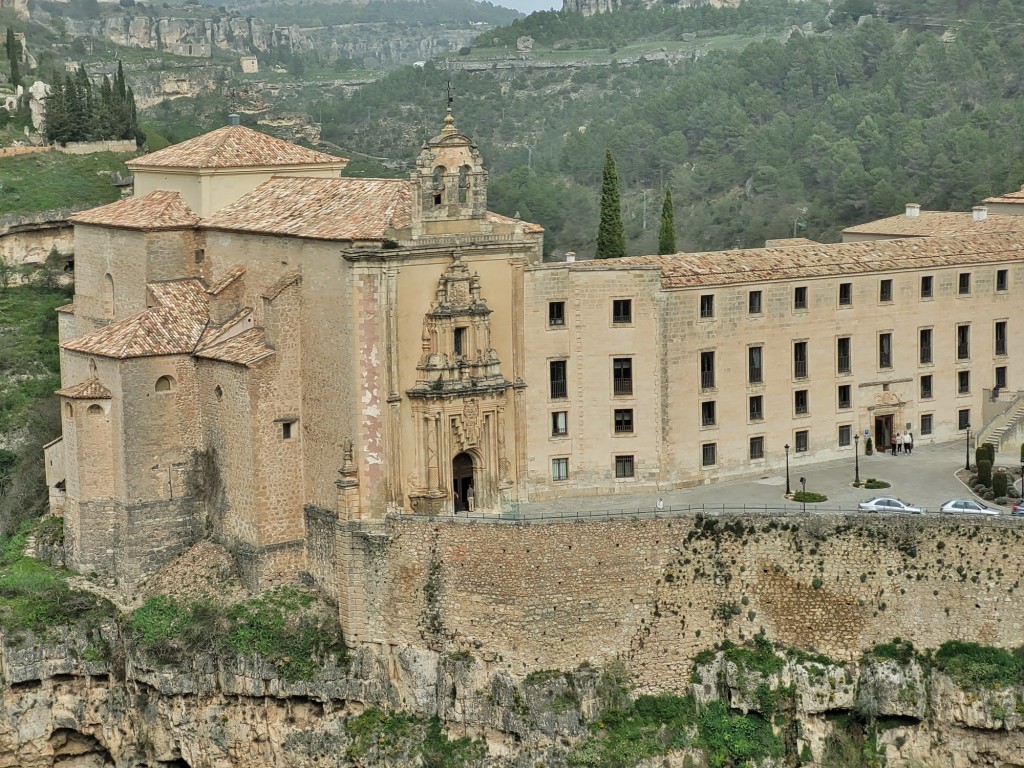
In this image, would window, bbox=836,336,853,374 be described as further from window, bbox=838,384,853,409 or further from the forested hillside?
the forested hillside

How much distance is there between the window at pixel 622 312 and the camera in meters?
61.1

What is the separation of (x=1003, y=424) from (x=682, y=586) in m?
16.2

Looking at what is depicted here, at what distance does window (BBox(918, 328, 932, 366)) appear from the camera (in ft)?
219

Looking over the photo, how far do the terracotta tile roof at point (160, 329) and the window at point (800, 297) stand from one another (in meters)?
19.3

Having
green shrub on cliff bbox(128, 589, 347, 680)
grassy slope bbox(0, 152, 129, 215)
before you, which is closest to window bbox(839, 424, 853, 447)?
green shrub on cliff bbox(128, 589, 347, 680)

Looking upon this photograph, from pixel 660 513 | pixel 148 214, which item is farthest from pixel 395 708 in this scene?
pixel 148 214

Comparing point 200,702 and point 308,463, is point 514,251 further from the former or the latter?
point 200,702

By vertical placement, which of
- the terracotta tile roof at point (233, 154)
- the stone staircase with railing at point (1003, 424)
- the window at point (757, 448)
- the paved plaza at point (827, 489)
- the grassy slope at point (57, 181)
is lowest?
the paved plaza at point (827, 489)

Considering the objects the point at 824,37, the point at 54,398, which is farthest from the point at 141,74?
the point at 54,398

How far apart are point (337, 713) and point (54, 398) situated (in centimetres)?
2184

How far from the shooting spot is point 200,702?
59.0 meters

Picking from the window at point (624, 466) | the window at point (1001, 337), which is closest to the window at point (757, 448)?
the window at point (624, 466)

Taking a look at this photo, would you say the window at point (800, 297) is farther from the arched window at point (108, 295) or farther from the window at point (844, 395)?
the arched window at point (108, 295)

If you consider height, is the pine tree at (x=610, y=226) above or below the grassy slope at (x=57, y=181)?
below
